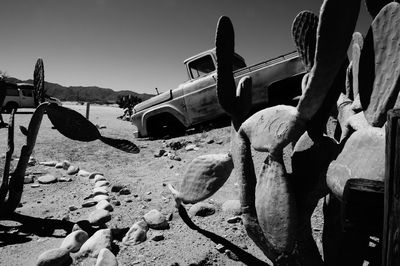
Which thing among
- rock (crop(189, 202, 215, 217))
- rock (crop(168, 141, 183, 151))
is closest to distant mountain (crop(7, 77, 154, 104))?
rock (crop(168, 141, 183, 151))

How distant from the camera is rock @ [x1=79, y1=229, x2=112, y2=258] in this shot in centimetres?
196

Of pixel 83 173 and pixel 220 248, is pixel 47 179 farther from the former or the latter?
pixel 220 248

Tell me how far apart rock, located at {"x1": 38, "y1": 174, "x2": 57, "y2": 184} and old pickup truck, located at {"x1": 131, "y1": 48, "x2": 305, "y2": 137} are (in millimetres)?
3052

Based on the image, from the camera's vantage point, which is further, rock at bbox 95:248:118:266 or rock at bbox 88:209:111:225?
rock at bbox 88:209:111:225

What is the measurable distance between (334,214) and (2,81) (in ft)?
12.9

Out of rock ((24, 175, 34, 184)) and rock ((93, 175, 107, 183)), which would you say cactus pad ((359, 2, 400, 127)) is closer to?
rock ((93, 175, 107, 183))

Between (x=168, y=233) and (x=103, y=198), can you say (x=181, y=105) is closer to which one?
(x=103, y=198)

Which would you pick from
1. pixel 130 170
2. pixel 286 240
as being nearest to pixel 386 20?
pixel 286 240

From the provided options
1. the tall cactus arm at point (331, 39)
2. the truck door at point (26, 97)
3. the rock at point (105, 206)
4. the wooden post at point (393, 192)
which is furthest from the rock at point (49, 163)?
the truck door at point (26, 97)

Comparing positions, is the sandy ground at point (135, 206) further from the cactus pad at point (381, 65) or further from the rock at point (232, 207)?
the cactus pad at point (381, 65)

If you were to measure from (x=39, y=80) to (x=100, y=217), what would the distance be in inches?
75.0

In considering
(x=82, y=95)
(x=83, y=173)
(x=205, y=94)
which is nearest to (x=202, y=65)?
(x=205, y=94)

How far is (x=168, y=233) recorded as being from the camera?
88.8 inches

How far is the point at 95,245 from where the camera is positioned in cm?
199
